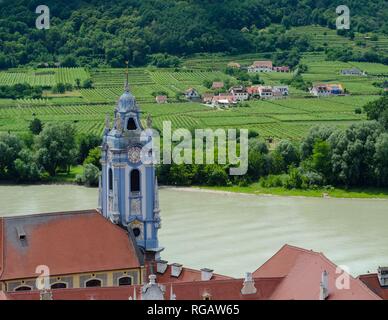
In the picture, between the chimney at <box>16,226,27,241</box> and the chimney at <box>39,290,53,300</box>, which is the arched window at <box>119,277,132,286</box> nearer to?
the chimney at <box>16,226,27,241</box>

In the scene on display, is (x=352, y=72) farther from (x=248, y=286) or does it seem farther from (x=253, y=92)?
(x=248, y=286)

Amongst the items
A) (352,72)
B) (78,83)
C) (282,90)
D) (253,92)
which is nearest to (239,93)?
(253,92)

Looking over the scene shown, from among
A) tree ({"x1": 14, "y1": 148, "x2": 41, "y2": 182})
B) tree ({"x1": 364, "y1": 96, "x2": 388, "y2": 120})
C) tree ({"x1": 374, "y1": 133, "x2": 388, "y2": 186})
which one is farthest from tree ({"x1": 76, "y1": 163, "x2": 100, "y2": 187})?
tree ({"x1": 364, "y1": 96, "x2": 388, "y2": 120})

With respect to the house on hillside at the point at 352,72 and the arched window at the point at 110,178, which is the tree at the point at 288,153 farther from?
the house on hillside at the point at 352,72
